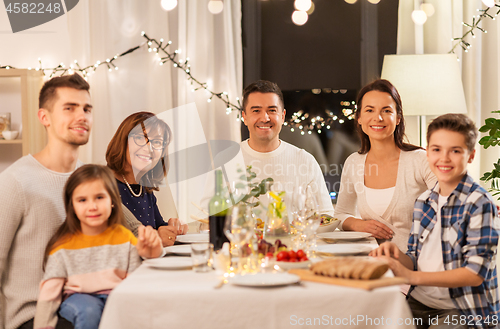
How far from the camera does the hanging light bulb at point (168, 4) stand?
3529mm

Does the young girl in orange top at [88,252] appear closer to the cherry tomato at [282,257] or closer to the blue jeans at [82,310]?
the blue jeans at [82,310]

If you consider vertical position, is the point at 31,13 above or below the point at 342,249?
above

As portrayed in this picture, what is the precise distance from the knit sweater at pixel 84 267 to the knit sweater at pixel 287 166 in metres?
1.23

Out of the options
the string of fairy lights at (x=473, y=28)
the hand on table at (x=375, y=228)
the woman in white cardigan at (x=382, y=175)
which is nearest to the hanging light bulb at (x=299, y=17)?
the string of fairy lights at (x=473, y=28)

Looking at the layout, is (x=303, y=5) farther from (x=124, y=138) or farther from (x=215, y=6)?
(x=124, y=138)

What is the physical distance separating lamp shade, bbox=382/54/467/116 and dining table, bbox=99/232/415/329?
203cm

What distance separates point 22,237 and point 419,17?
9.87ft

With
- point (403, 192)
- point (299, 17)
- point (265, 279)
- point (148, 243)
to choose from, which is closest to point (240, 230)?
point (265, 279)

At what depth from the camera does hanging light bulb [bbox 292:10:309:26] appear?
369cm

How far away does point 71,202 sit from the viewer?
Answer: 160cm

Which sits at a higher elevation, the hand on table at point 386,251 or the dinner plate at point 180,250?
the hand on table at point 386,251

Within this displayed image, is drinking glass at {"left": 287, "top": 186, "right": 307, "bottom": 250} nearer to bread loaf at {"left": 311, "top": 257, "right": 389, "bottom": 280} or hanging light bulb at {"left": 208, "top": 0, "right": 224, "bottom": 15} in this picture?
bread loaf at {"left": 311, "top": 257, "right": 389, "bottom": 280}

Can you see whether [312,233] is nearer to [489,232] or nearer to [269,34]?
[489,232]

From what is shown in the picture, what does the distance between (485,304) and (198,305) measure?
98 cm
